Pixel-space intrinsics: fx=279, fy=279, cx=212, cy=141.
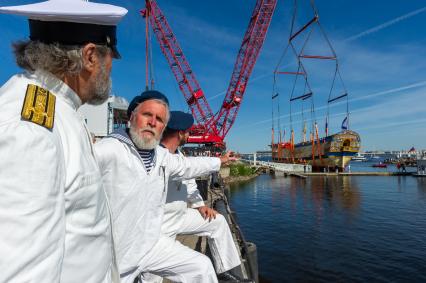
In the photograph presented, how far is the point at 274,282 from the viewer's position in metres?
8.73

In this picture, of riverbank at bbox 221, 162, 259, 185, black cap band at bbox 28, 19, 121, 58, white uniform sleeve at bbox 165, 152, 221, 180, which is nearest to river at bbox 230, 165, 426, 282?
white uniform sleeve at bbox 165, 152, 221, 180

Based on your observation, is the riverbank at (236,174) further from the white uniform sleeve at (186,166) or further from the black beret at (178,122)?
the white uniform sleeve at (186,166)

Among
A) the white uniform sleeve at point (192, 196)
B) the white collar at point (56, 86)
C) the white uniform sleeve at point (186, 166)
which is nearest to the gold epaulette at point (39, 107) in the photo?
the white collar at point (56, 86)

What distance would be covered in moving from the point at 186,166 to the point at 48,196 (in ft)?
6.30

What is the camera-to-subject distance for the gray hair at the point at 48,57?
39.6 inches

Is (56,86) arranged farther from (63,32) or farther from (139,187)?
(139,187)

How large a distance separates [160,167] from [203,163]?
676 millimetres

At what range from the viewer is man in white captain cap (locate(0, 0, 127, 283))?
2.23 ft

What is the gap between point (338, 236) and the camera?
13.0 meters

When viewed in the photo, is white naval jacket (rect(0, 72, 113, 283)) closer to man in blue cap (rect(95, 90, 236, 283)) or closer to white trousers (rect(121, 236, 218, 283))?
man in blue cap (rect(95, 90, 236, 283))

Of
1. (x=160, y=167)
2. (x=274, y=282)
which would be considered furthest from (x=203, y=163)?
(x=274, y=282)

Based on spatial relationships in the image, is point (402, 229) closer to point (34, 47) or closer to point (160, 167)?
point (160, 167)

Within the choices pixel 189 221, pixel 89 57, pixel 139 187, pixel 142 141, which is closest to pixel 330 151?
pixel 189 221

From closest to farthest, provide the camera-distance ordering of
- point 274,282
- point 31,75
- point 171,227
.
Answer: point 31,75
point 171,227
point 274,282
